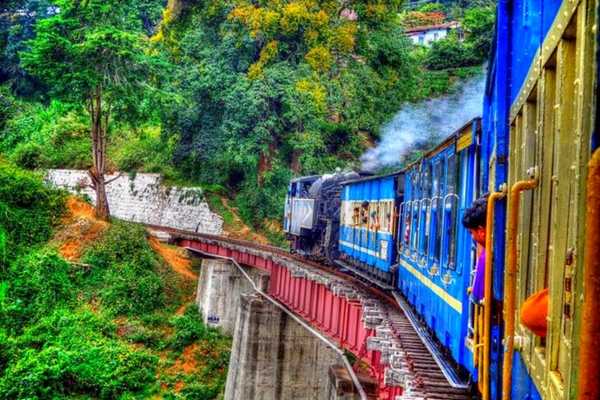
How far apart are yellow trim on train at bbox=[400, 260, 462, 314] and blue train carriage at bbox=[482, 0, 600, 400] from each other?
3.20 m

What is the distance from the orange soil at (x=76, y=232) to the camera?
3238 cm

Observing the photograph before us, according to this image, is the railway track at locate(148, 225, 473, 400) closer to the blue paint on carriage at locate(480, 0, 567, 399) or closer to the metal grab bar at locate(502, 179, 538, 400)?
the blue paint on carriage at locate(480, 0, 567, 399)

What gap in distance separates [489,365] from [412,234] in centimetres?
839

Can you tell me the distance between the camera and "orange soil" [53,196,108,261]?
3238 centimetres

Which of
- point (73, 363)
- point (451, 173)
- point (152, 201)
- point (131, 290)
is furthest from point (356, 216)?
point (152, 201)

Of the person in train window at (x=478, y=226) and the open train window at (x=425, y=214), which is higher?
the open train window at (x=425, y=214)

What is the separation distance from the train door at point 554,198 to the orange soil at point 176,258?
31.3 metres

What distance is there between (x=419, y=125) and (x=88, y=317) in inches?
1036

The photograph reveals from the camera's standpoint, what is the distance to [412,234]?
511 inches

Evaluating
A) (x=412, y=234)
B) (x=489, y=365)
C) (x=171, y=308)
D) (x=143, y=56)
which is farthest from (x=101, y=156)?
(x=489, y=365)

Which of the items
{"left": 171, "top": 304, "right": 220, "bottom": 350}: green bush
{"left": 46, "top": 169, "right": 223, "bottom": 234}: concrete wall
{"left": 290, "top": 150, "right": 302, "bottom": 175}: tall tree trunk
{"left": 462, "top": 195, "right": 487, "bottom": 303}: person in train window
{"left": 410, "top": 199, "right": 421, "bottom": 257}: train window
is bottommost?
{"left": 171, "top": 304, "right": 220, "bottom": 350}: green bush

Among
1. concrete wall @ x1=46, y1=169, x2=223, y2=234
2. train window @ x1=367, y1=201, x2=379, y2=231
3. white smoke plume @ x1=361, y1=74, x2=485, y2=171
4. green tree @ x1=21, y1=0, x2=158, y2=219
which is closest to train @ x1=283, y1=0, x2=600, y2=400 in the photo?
train window @ x1=367, y1=201, x2=379, y2=231

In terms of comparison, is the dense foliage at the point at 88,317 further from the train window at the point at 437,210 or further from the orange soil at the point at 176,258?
the train window at the point at 437,210

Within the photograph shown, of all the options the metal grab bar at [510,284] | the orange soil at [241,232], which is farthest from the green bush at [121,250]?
the metal grab bar at [510,284]
